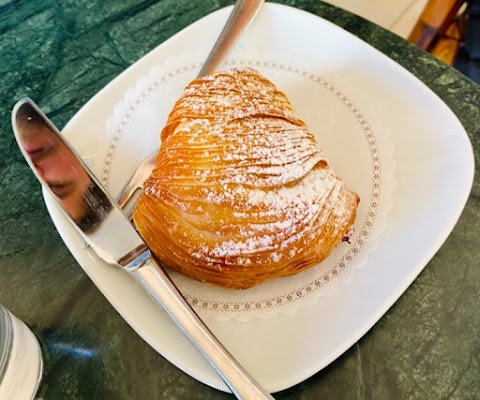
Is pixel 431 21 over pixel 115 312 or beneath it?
over

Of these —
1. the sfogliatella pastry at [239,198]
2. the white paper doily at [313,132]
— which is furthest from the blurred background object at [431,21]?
the sfogliatella pastry at [239,198]

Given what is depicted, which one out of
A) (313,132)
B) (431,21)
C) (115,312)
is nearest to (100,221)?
(115,312)

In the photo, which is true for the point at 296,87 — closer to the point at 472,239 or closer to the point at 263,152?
the point at 263,152

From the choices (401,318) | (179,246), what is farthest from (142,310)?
(401,318)

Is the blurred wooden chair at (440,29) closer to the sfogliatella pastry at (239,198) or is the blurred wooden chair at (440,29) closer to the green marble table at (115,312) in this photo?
the green marble table at (115,312)

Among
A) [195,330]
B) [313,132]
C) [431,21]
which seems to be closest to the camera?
[195,330]

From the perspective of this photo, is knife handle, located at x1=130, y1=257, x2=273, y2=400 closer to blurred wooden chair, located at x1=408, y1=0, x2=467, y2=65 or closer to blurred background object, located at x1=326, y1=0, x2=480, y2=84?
blurred background object, located at x1=326, y1=0, x2=480, y2=84

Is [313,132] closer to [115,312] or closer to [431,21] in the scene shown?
[115,312]

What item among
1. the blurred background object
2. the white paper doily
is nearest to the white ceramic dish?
the white paper doily
